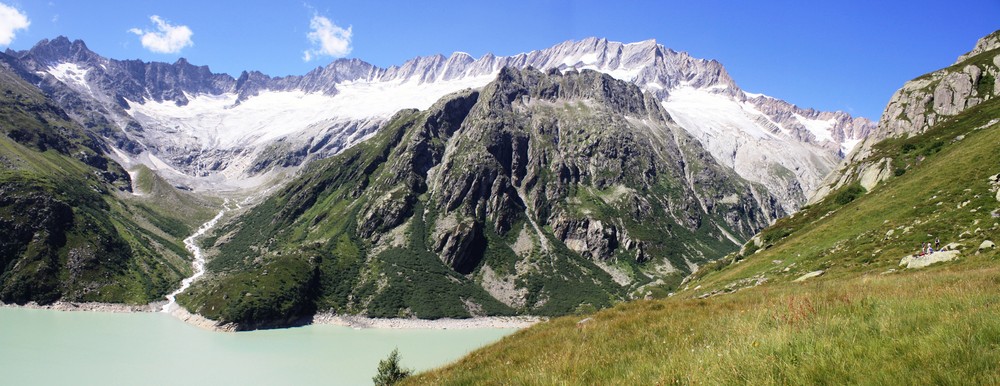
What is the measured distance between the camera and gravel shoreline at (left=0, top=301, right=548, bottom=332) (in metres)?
136

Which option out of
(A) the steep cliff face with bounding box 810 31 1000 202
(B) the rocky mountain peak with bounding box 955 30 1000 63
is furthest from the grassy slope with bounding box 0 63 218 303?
(B) the rocky mountain peak with bounding box 955 30 1000 63

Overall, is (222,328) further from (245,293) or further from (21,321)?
(21,321)

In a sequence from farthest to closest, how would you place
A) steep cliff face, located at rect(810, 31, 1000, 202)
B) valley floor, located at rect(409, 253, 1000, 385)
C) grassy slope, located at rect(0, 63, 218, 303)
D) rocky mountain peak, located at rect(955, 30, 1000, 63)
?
1. grassy slope, located at rect(0, 63, 218, 303)
2. rocky mountain peak, located at rect(955, 30, 1000, 63)
3. steep cliff face, located at rect(810, 31, 1000, 202)
4. valley floor, located at rect(409, 253, 1000, 385)

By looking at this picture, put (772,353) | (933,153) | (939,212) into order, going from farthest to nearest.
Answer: (933,153), (939,212), (772,353)

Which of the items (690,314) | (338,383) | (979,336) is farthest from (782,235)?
(338,383)

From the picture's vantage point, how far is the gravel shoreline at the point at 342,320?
136m

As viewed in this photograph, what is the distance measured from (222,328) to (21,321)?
44693 millimetres

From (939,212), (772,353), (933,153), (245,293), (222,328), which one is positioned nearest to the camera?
(772,353)

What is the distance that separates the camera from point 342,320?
158000mm

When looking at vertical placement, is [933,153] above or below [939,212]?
above

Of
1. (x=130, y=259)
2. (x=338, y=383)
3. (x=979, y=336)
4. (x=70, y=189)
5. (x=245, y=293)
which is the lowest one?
(x=338, y=383)

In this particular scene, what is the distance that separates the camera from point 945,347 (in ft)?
18.9

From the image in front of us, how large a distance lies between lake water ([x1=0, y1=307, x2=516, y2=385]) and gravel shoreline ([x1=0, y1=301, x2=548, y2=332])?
330 cm

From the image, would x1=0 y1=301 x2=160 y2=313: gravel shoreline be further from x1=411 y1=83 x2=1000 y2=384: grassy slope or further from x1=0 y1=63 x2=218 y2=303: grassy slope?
x1=411 y1=83 x2=1000 y2=384: grassy slope
